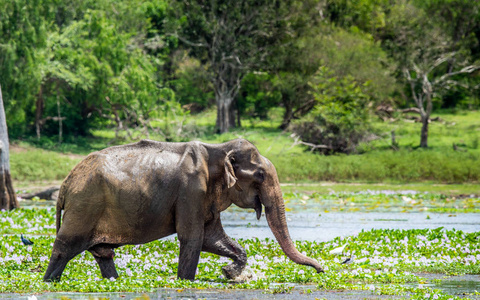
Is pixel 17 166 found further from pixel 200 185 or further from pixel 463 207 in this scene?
pixel 200 185

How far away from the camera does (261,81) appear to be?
57.4m

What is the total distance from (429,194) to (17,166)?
1833 centimetres

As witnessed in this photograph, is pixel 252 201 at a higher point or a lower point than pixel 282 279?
higher

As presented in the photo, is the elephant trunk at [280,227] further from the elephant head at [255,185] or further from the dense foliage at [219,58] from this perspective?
the dense foliage at [219,58]

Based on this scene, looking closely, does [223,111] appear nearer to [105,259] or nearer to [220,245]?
[220,245]

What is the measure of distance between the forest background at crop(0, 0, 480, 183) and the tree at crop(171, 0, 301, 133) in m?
0.11

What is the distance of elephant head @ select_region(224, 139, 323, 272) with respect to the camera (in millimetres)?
10617

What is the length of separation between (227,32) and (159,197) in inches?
1629

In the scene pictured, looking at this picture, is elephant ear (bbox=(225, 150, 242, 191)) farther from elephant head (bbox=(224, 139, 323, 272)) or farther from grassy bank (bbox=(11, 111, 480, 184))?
grassy bank (bbox=(11, 111, 480, 184))

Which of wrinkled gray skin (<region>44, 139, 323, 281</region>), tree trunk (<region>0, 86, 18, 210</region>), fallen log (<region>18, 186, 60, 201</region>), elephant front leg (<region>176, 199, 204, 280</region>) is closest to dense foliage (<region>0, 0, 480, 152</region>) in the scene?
fallen log (<region>18, 186, 60, 201</region>)

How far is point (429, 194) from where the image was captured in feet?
97.9

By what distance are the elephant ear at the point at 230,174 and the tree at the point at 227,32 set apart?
39.8m

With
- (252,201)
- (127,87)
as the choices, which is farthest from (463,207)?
(127,87)

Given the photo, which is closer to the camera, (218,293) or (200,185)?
(218,293)
